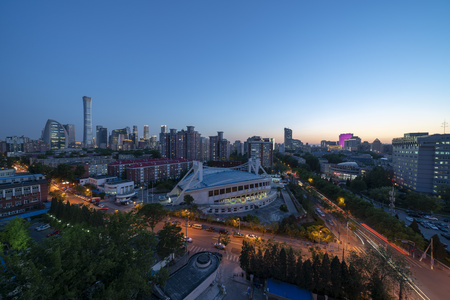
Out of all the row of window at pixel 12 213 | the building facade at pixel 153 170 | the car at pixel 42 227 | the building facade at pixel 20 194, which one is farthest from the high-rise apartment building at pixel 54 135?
the car at pixel 42 227

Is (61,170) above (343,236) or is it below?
above

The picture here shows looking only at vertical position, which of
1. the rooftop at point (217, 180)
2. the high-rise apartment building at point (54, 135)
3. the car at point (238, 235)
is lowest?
the car at point (238, 235)

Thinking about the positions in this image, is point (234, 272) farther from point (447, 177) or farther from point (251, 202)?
point (447, 177)

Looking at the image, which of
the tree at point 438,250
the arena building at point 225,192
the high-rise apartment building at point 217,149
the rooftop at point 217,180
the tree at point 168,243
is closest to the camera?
the tree at point 168,243

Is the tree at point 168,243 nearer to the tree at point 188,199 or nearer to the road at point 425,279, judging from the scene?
the tree at point 188,199

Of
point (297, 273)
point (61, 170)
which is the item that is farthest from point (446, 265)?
point (61, 170)

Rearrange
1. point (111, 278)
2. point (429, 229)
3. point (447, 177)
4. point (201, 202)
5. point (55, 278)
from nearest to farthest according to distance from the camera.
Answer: point (55, 278) < point (111, 278) < point (429, 229) < point (201, 202) < point (447, 177)

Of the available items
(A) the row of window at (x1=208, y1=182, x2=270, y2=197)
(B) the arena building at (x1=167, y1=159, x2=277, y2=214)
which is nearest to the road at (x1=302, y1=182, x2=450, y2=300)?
(B) the arena building at (x1=167, y1=159, x2=277, y2=214)

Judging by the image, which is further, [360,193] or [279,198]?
[360,193]
